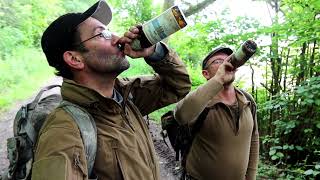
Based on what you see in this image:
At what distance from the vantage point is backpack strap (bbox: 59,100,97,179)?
1856 mm

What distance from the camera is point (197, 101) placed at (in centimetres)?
301

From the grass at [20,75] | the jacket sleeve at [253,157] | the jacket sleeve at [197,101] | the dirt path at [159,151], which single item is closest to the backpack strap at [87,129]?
the jacket sleeve at [197,101]

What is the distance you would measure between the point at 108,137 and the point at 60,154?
325mm

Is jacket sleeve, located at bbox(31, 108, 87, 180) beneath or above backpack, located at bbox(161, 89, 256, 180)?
above

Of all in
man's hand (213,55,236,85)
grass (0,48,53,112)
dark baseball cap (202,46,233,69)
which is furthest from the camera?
grass (0,48,53,112)

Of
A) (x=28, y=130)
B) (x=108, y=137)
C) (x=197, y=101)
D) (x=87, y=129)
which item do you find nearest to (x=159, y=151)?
(x=197, y=101)

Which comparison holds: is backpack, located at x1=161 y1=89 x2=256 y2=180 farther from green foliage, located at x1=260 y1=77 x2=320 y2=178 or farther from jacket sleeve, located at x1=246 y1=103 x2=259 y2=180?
green foliage, located at x1=260 y1=77 x2=320 y2=178

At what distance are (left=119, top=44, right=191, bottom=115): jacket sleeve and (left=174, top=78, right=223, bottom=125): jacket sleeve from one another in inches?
8.7

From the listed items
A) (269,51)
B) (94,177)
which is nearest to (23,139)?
(94,177)

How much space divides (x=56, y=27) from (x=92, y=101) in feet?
1.74

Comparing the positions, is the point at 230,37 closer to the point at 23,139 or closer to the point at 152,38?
the point at 152,38

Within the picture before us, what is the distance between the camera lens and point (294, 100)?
5637mm

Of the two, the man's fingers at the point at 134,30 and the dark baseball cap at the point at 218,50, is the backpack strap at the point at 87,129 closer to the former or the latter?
the man's fingers at the point at 134,30

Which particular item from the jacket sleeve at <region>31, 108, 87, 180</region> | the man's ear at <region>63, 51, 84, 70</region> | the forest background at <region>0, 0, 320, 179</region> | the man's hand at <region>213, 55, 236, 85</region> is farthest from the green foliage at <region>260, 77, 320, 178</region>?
the jacket sleeve at <region>31, 108, 87, 180</region>
